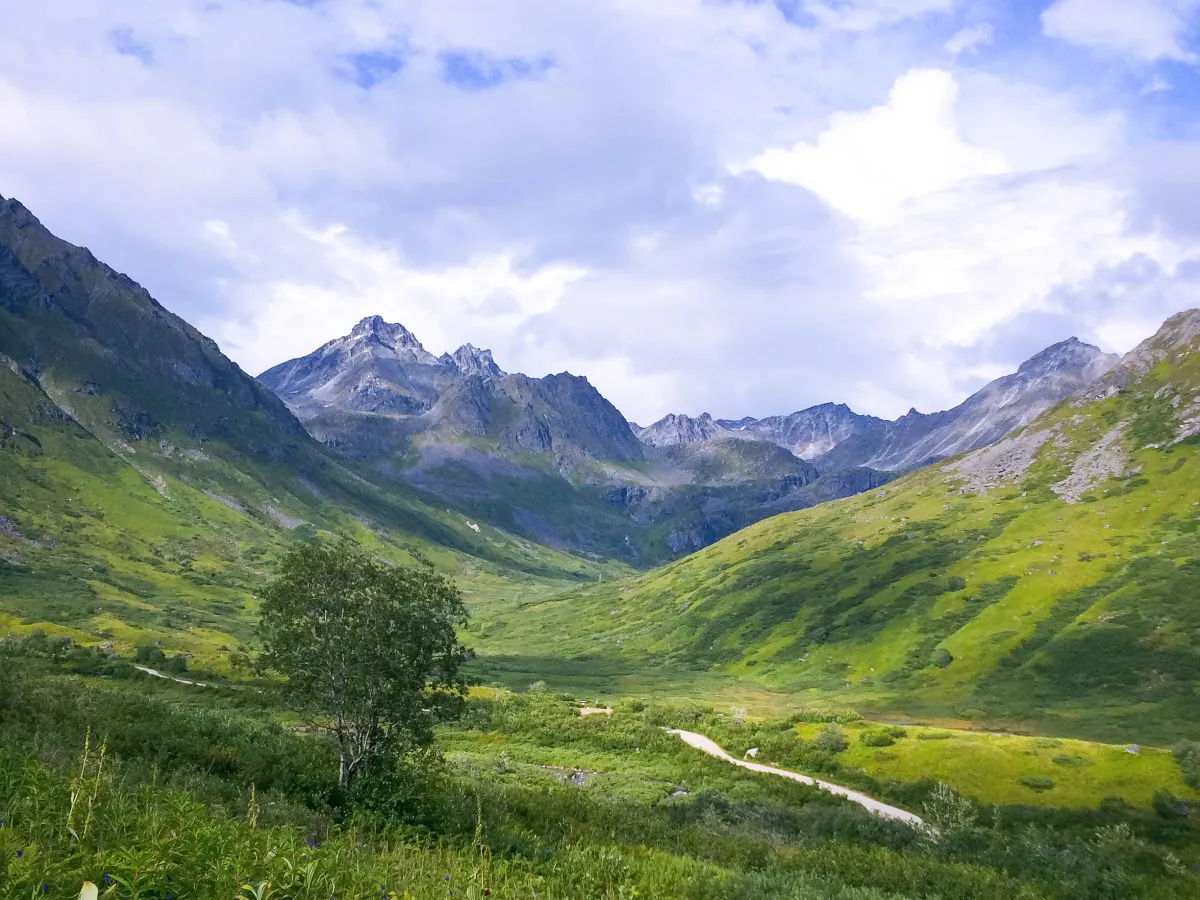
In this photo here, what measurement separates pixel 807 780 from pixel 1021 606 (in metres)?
90.9

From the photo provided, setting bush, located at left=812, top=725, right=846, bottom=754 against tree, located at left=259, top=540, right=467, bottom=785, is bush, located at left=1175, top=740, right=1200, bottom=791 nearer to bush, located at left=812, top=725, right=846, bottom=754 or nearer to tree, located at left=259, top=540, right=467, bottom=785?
bush, located at left=812, top=725, right=846, bottom=754

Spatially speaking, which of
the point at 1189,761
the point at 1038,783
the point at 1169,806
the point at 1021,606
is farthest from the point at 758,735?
the point at 1021,606

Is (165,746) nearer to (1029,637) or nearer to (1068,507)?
(1029,637)

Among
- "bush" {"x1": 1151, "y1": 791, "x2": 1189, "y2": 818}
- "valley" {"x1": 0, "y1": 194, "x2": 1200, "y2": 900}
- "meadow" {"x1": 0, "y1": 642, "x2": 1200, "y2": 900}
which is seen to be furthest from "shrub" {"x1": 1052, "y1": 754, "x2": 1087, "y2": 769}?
"meadow" {"x1": 0, "y1": 642, "x2": 1200, "y2": 900}

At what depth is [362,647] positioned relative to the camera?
88.2 feet

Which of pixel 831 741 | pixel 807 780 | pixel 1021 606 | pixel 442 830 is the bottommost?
pixel 807 780

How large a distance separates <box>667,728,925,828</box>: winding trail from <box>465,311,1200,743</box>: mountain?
1698 inches

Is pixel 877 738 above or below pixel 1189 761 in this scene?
below

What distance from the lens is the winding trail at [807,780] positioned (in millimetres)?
48594

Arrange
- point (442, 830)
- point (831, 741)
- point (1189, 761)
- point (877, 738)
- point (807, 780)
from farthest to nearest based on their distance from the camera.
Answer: point (877, 738) < point (831, 741) < point (807, 780) < point (1189, 761) < point (442, 830)

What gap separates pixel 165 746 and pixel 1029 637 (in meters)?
130

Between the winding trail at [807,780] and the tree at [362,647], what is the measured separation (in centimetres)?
3052

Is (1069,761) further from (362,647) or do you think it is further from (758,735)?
(362,647)

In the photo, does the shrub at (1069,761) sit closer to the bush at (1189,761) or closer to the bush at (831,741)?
the bush at (1189,761)
